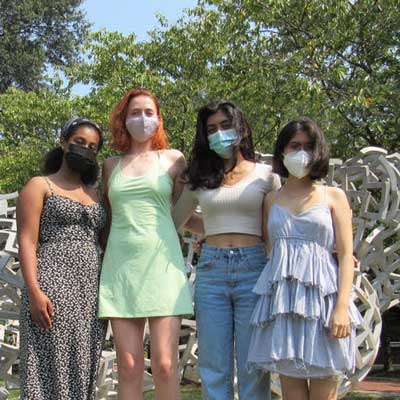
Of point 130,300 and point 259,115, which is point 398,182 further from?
point 259,115

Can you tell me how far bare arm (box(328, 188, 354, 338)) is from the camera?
3379mm

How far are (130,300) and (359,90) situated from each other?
18.1 ft

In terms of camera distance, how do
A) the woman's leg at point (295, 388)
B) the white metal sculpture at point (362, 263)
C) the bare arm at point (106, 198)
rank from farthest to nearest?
the white metal sculpture at point (362, 263), the bare arm at point (106, 198), the woman's leg at point (295, 388)

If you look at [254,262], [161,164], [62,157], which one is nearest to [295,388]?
[254,262]

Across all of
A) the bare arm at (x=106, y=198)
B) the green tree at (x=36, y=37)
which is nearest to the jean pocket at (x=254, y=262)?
the bare arm at (x=106, y=198)

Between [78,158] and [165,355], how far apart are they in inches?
45.9

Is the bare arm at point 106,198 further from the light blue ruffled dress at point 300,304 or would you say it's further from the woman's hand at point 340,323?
the woman's hand at point 340,323

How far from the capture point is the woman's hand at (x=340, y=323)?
3.37 meters

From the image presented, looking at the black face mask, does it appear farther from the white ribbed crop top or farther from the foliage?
the foliage

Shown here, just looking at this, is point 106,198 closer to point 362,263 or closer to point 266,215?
point 266,215

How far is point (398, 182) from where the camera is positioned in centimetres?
556

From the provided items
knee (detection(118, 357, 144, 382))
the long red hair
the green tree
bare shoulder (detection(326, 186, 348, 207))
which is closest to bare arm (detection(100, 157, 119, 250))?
the long red hair

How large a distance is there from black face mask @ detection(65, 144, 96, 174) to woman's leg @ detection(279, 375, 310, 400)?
5.11 ft

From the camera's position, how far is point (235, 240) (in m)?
3.64
